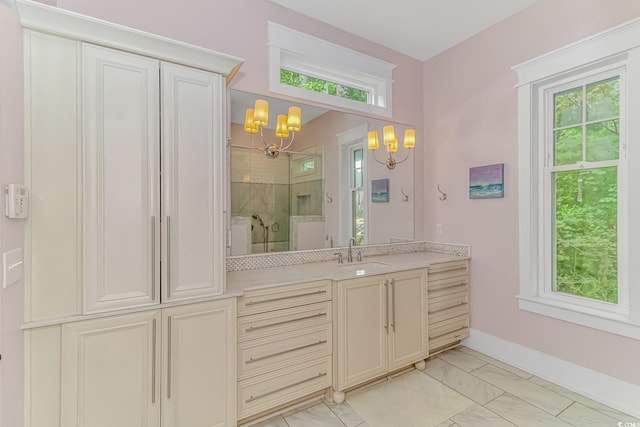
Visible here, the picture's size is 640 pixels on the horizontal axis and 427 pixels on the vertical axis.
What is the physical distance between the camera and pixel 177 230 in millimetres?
1566

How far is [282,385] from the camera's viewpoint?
1.87 meters

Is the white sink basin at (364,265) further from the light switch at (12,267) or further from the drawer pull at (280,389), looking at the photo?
the light switch at (12,267)

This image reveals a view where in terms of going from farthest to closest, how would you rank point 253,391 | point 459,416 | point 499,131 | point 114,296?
point 499,131
point 459,416
point 253,391
point 114,296

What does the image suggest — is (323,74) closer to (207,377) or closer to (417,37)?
(417,37)

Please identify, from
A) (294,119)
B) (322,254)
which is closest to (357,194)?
(322,254)

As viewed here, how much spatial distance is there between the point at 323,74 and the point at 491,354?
2.98 metres

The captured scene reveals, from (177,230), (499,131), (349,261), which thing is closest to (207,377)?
(177,230)

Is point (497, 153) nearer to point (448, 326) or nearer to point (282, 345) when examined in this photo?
point (448, 326)

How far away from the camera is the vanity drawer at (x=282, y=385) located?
5.79 feet

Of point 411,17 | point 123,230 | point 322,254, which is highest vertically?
point 411,17

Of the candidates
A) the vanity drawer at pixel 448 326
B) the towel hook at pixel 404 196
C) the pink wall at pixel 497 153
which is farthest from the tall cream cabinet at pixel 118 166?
the pink wall at pixel 497 153

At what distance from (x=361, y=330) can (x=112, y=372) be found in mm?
1467

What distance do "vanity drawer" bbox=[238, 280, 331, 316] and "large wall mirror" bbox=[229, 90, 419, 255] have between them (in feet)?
1.99

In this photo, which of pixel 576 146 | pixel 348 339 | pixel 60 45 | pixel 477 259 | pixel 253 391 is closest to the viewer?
pixel 60 45
